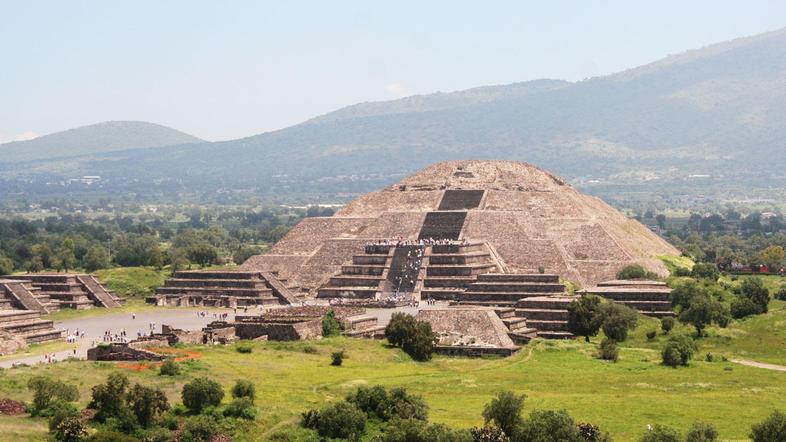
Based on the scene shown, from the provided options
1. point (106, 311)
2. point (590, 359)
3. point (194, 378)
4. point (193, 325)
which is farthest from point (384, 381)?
point (106, 311)

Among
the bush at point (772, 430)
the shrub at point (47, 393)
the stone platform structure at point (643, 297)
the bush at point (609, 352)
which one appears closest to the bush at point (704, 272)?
the stone platform structure at point (643, 297)

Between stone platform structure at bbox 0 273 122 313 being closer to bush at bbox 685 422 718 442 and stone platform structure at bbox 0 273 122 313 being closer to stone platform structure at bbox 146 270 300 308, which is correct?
stone platform structure at bbox 146 270 300 308

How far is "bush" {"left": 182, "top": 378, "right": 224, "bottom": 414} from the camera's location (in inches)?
1895

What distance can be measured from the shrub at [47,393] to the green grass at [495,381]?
2.21ft

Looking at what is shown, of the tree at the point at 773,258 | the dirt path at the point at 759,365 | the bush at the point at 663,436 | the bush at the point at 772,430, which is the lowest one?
the tree at the point at 773,258

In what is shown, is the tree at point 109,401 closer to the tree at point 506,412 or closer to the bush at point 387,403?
the bush at point 387,403

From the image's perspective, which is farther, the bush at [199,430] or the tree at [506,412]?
the tree at [506,412]

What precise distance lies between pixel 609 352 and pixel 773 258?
59.3m

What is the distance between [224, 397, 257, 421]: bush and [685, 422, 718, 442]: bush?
15.8 meters

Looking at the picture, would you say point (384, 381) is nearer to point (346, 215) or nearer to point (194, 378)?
point (194, 378)

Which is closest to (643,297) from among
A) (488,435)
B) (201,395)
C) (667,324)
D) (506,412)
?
(667,324)

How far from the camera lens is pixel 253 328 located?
7150 cm

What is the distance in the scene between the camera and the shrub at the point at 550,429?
43.7m

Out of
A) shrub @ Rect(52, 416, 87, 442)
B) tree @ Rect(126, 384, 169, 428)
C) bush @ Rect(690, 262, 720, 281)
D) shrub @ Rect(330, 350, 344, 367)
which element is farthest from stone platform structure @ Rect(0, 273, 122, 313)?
shrub @ Rect(52, 416, 87, 442)
